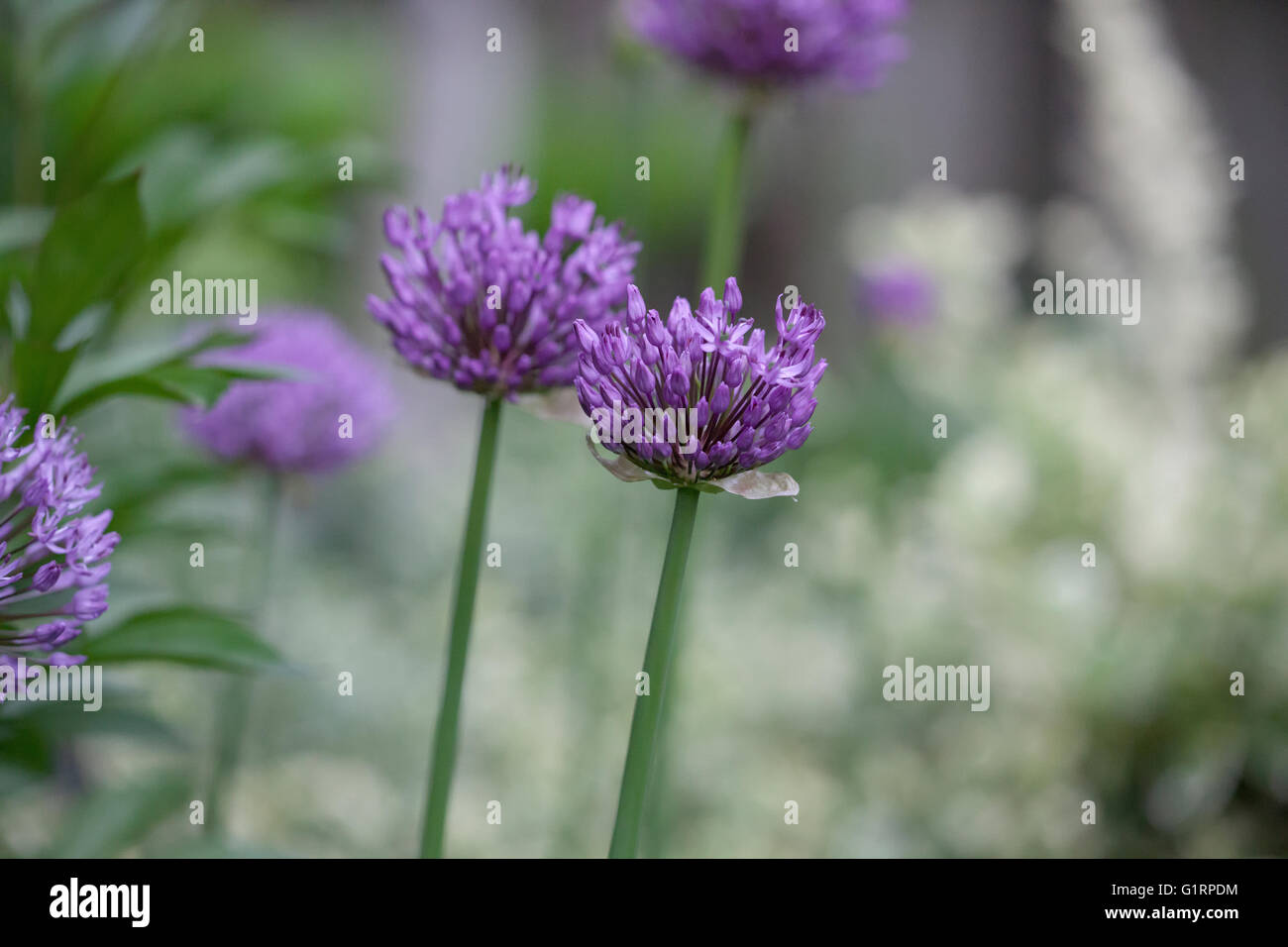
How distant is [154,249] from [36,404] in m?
0.23

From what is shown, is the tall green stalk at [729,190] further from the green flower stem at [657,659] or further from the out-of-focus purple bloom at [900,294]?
the out-of-focus purple bloom at [900,294]

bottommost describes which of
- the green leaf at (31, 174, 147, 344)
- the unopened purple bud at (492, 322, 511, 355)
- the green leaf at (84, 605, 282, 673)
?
the green leaf at (84, 605, 282, 673)

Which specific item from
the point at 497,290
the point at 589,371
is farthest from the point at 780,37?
the point at 589,371

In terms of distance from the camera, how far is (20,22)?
1255 millimetres

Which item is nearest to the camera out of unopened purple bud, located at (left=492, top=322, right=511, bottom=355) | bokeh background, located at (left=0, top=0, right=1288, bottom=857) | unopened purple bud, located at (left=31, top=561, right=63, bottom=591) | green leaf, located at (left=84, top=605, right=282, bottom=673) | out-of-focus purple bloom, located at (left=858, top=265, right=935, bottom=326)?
unopened purple bud, located at (left=31, top=561, right=63, bottom=591)

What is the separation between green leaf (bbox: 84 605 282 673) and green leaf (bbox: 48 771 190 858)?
0.74 feet

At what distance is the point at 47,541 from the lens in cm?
62

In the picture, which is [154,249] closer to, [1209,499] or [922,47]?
[1209,499]

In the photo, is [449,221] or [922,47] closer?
[449,221]

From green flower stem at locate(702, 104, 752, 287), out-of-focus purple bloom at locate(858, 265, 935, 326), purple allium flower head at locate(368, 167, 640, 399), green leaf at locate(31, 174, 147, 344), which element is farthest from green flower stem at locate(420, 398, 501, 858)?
out-of-focus purple bloom at locate(858, 265, 935, 326)

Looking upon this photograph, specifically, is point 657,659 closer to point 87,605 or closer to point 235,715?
point 87,605

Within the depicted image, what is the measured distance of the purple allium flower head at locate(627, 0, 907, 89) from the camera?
114 cm

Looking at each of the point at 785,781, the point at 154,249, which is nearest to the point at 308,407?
the point at 154,249

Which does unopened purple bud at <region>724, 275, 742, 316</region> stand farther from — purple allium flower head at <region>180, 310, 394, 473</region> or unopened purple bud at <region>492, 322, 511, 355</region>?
purple allium flower head at <region>180, 310, 394, 473</region>
